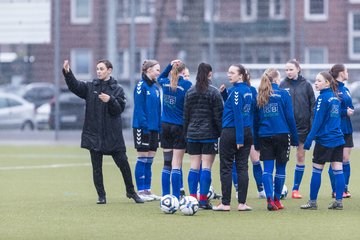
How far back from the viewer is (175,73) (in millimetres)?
15125

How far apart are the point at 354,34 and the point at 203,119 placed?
714 inches

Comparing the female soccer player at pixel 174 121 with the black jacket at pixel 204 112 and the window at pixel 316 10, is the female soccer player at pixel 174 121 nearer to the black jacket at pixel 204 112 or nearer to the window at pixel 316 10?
the black jacket at pixel 204 112

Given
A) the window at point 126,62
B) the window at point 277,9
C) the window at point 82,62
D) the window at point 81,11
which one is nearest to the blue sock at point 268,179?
the window at point 277,9

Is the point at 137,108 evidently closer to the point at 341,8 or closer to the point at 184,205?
the point at 184,205

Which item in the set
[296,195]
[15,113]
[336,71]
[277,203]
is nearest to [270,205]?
[277,203]

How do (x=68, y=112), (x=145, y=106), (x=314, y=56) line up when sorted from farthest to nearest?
(x=68, y=112) < (x=314, y=56) < (x=145, y=106)

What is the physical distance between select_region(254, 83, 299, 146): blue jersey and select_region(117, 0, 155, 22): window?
18.1 meters

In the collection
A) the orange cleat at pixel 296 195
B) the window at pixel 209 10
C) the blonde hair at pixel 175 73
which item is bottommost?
the orange cleat at pixel 296 195

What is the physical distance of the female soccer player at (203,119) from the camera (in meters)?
14.5

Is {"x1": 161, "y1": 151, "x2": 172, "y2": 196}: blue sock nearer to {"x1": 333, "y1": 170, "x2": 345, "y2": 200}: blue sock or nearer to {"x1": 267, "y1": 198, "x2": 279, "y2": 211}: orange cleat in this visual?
{"x1": 267, "y1": 198, "x2": 279, "y2": 211}: orange cleat

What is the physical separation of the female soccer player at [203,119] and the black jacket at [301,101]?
2.30 meters

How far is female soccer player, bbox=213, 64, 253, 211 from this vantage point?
46.7 ft

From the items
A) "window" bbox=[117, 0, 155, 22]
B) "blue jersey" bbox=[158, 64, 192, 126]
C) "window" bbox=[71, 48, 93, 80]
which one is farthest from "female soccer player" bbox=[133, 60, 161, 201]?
"window" bbox=[71, 48, 93, 80]

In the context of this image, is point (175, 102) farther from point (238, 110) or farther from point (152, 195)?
point (152, 195)
